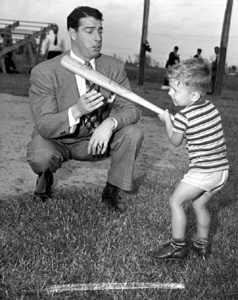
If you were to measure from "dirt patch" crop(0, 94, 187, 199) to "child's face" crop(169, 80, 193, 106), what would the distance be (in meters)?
1.81

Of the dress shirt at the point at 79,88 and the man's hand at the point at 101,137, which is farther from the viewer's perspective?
the dress shirt at the point at 79,88

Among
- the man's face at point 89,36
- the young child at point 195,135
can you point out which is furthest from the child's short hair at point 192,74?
the man's face at point 89,36

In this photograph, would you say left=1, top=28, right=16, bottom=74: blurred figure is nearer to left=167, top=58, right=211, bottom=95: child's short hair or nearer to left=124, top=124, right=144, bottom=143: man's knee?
left=124, top=124, right=144, bottom=143: man's knee

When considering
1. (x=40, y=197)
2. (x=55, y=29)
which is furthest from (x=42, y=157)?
(x=55, y=29)

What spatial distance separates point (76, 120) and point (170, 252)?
1190 millimetres

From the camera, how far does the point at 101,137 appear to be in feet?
11.0

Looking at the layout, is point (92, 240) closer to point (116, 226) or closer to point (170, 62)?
point (116, 226)

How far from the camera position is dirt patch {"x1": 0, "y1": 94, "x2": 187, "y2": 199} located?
435 centimetres

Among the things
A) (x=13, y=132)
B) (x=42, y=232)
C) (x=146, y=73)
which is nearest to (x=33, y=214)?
(x=42, y=232)

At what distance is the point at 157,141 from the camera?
637 centimetres

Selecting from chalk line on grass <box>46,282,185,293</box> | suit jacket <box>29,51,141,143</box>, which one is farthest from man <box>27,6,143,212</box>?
chalk line on grass <box>46,282,185,293</box>

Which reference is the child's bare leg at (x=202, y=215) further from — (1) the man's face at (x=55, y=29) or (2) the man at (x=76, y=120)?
(1) the man's face at (x=55, y=29)

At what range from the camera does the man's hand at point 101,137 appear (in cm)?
336

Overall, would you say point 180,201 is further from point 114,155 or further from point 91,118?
point 91,118
